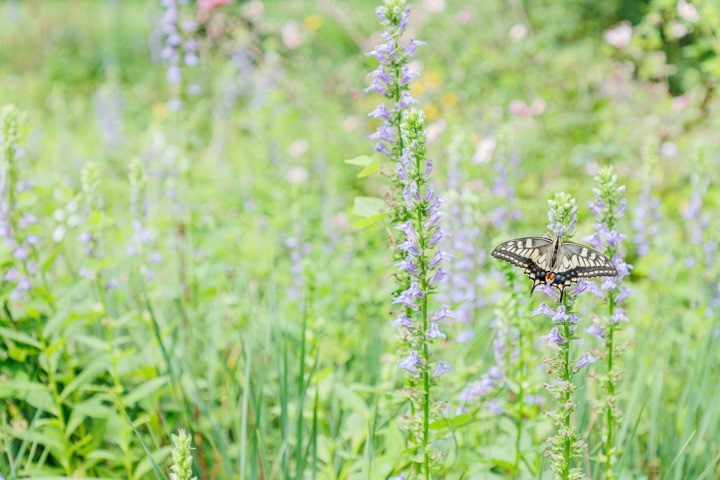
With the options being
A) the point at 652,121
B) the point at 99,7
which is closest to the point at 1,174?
the point at 652,121

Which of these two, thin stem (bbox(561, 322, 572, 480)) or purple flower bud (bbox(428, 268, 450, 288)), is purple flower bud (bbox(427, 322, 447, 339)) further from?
thin stem (bbox(561, 322, 572, 480))

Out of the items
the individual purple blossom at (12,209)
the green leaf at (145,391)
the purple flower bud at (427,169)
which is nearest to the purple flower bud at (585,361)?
the purple flower bud at (427,169)

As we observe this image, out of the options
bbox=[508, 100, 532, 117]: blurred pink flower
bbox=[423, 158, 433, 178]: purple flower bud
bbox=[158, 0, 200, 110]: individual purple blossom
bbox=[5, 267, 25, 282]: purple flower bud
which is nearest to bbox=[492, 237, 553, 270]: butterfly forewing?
bbox=[423, 158, 433, 178]: purple flower bud

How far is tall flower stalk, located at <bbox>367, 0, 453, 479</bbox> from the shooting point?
1.82m

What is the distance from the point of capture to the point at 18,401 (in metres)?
3.13

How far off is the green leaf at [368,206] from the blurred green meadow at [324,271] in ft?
0.05

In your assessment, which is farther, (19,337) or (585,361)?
(19,337)

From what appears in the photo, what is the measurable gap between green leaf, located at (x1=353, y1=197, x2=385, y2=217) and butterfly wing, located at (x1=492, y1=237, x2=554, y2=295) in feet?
1.13

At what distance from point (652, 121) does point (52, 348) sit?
18.9ft

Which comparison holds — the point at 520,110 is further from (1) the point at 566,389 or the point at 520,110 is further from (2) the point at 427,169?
(1) the point at 566,389

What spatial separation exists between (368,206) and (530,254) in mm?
507

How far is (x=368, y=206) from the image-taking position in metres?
2.04

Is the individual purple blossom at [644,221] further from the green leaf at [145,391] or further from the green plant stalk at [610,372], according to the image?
the green leaf at [145,391]

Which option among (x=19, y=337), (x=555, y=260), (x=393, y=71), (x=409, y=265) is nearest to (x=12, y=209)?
(x=19, y=337)
